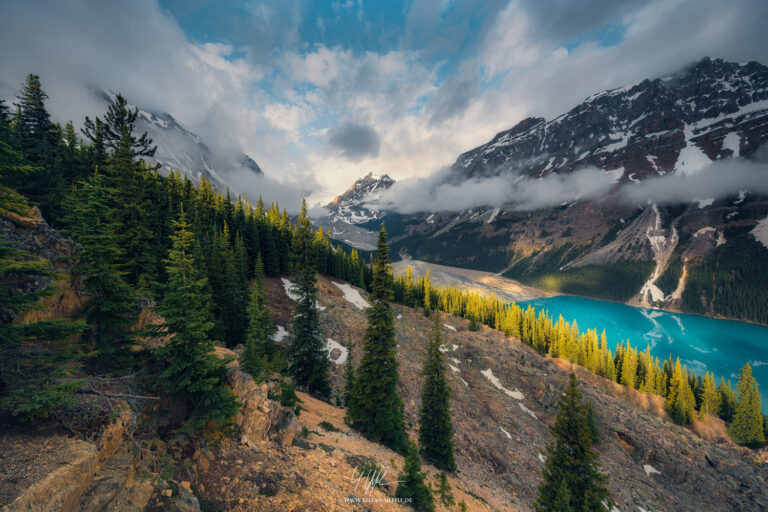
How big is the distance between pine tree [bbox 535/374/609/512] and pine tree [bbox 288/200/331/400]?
18.0 metres

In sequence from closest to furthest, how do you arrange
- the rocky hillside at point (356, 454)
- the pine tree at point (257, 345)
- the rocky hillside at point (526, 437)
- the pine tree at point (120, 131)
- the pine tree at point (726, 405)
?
1. the rocky hillside at point (356, 454)
2. the pine tree at point (257, 345)
3. the pine tree at point (120, 131)
4. the rocky hillside at point (526, 437)
5. the pine tree at point (726, 405)

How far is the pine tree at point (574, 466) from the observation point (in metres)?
16.3

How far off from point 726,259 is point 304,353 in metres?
272

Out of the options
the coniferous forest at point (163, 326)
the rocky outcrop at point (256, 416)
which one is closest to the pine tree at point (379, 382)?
the coniferous forest at point (163, 326)

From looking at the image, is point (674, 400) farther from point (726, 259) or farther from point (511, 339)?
point (726, 259)

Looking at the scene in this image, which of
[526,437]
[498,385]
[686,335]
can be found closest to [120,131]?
[526,437]

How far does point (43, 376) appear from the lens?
22.5 ft

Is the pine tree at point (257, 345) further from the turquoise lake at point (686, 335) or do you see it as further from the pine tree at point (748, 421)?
the turquoise lake at point (686, 335)

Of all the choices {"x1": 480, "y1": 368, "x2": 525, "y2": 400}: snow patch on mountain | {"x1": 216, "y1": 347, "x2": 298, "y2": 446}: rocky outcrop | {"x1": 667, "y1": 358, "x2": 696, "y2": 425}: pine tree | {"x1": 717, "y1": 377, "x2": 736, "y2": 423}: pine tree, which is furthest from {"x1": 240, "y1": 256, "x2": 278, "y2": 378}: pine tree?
{"x1": 717, "y1": 377, "x2": 736, "y2": 423}: pine tree

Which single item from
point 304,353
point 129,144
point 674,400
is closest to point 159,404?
point 304,353

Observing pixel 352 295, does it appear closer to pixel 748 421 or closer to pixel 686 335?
pixel 748 421

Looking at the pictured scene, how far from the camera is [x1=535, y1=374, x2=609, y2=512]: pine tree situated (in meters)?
16.3

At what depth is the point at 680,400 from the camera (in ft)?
177

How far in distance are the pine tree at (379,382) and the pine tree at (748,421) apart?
72.5 m
